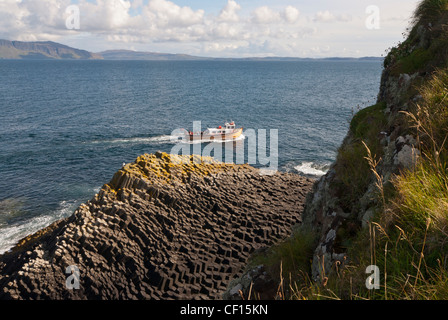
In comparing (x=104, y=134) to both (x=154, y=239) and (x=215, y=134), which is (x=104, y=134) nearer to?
(x=215, y=134)

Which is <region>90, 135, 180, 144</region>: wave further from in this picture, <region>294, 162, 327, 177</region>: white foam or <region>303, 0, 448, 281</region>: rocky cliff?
<region>303, 0, 448, 281</region>: rocky cliff

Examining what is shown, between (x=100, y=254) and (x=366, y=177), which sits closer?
(x=366, y=177)

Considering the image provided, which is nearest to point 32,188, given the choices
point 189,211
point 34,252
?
point 34,252

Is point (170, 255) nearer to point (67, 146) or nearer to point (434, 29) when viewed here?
point (434, 29)

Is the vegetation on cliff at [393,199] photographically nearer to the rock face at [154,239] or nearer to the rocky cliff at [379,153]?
the rocky cliff at [379,153]

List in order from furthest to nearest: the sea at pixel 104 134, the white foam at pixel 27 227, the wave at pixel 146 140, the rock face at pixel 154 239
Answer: the wave at pixel 146 140 < the sea at pixel 104 134 < the white foam at pixel 27 227 < the rock face at pixel 154 239

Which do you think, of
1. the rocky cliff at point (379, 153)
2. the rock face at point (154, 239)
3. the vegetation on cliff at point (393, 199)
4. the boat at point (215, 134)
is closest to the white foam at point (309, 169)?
the rock face at point (154, 239)
